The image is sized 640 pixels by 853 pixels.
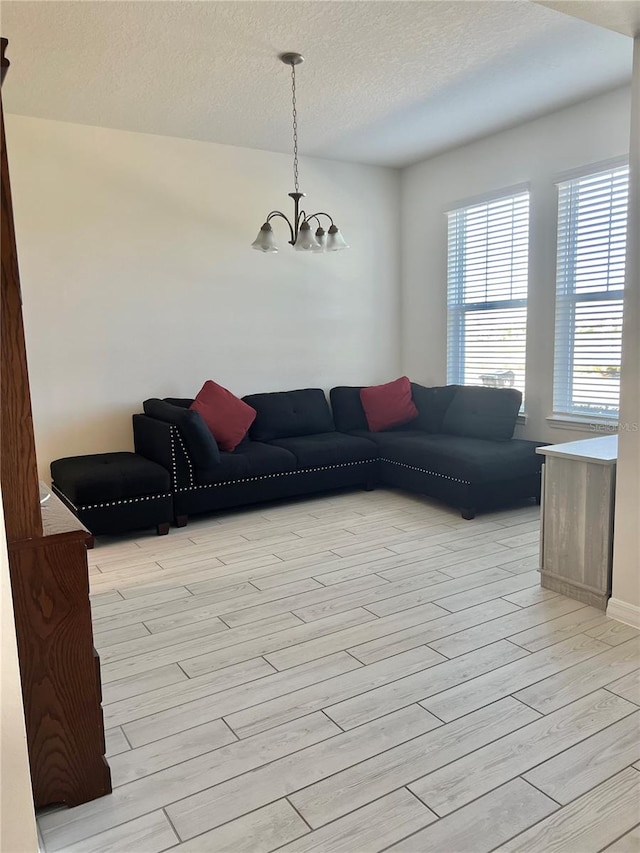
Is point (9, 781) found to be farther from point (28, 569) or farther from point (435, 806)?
point (435, 806)

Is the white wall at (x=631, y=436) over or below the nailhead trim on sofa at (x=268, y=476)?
over

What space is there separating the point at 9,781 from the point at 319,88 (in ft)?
12.9

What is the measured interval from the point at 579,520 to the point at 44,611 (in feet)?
7.76

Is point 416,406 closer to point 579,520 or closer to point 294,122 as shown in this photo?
point 294,122

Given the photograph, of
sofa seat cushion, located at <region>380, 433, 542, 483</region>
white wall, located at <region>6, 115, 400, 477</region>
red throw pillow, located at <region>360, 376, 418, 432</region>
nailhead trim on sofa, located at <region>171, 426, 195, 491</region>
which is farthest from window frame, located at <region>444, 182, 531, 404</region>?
nailhead trim on sofa, located at <region>171, 426, 195, 491</region>

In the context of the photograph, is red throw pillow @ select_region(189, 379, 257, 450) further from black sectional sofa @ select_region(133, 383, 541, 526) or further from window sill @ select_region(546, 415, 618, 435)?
window sill @ select_region(546, 415, 618, 435)

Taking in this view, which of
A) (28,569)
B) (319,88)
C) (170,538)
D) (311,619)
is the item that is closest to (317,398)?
(170,538)

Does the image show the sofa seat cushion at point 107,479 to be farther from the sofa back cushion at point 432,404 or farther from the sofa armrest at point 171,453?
the sofa back cushion at point 432,404

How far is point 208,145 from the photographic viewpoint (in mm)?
5035

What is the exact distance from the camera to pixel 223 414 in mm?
4738

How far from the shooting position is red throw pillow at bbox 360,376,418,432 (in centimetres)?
555

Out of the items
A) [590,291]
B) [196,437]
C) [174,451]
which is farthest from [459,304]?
[174,451]

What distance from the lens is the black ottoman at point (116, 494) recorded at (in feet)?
12.8

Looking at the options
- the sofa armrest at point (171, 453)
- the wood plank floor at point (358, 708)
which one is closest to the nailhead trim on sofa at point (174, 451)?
the sofa armrest at point (171, 453)
